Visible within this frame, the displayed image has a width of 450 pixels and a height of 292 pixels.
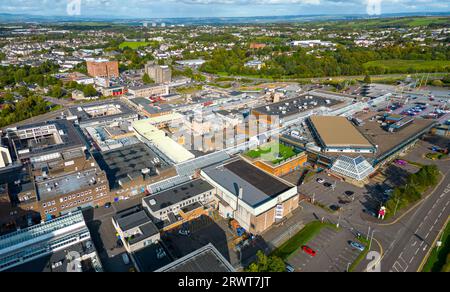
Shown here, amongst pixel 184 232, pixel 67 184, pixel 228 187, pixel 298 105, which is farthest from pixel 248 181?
pixel 298 105

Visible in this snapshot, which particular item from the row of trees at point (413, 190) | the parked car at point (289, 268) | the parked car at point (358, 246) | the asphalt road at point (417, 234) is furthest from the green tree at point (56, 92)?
the asphalt road at point (417, 234)

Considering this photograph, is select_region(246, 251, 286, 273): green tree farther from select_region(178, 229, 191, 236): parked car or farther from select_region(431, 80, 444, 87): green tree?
select_region(431, 80, 444, 87): green tree

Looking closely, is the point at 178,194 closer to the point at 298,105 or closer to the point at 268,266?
the point at 268,266

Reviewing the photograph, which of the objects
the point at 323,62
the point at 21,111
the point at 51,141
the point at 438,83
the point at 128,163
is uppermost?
the point at 323,62

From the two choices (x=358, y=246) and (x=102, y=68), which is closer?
(x=358, y=246)

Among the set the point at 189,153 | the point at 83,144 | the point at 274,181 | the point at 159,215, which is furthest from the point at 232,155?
the point at 83,144

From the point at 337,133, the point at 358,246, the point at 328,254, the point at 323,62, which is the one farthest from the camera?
the point at 323,62

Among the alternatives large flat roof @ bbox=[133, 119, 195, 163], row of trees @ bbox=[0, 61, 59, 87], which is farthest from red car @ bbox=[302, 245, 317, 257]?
row of trees @ bbox=[0, 61, 59, 87]
